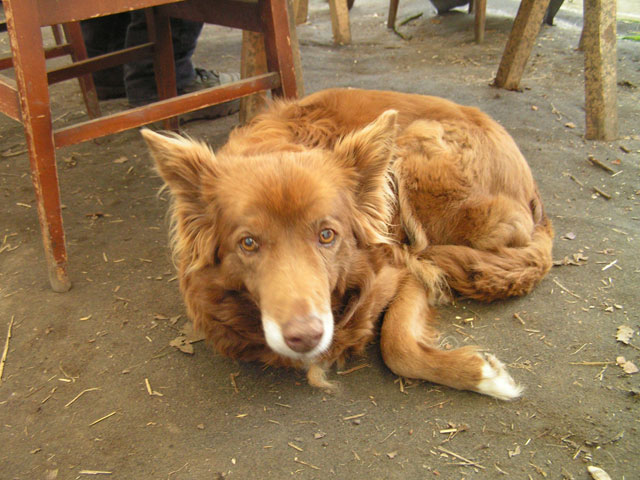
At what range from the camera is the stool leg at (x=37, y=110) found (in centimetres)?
223

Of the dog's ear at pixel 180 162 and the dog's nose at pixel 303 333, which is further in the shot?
the dog's ear at pixel 180 162

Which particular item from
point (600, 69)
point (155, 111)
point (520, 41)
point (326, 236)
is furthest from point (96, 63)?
point (600, 69)

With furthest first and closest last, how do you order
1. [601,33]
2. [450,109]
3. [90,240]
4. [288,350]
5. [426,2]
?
[426,2]
[601,33]
[90,240]
[450,109]
[288,350]

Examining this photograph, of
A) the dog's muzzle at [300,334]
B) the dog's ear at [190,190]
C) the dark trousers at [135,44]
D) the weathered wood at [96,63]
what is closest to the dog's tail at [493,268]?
the dog's muzzle at [300,334]

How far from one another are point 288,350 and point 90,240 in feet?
6.28

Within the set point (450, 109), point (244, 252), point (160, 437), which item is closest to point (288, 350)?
point (244, 252)

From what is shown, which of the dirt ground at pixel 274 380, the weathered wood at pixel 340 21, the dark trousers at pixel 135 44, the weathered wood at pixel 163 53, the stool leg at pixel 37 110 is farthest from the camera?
the weathered wood at pixel 340 21

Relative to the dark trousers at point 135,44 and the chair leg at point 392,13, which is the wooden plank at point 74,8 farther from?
the chair leg at point 392,13

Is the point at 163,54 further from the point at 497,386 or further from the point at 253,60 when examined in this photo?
the point at 497,386

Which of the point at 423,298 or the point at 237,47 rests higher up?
the point at 237,47

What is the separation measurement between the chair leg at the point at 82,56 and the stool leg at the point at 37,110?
6.20 feet

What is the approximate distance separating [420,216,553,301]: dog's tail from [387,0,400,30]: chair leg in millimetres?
5568

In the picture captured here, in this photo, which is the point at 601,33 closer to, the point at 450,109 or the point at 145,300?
the point at 450,109

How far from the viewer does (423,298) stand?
8.35 ft
